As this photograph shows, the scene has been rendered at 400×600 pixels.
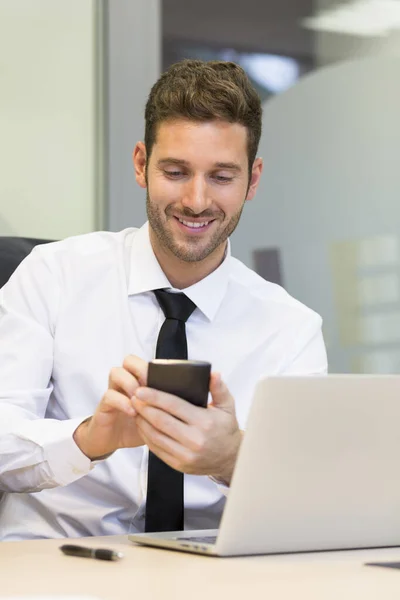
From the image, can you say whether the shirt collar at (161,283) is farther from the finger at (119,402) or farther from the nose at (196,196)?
the finger at (119,402)

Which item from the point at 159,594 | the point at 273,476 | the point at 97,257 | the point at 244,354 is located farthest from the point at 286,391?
the point at 97,257

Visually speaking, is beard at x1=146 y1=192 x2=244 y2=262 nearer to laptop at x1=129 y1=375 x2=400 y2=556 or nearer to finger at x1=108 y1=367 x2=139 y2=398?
finger at x1=108 y1=367 x2=139 y2=398

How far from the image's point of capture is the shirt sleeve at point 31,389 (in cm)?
149

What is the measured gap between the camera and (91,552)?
1.11 m

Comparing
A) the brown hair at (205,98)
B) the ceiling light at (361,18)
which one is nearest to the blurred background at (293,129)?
the ceiling light at (361,18)

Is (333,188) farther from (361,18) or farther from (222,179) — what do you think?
(222,179)

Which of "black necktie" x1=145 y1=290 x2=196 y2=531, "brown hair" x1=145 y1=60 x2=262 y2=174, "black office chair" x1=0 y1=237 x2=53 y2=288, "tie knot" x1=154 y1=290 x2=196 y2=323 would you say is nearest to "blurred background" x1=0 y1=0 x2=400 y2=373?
"black office chair" x1=0 y1=237 x2=53 y2=288


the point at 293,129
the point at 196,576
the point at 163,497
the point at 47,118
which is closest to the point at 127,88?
the point at 47,118

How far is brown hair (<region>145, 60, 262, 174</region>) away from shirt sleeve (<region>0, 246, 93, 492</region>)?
34 cm

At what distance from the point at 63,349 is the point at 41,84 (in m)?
1.36

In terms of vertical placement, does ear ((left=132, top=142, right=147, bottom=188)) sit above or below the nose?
above

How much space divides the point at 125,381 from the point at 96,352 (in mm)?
513

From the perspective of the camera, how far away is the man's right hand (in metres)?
1.24

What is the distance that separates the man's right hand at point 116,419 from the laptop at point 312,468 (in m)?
0.19
